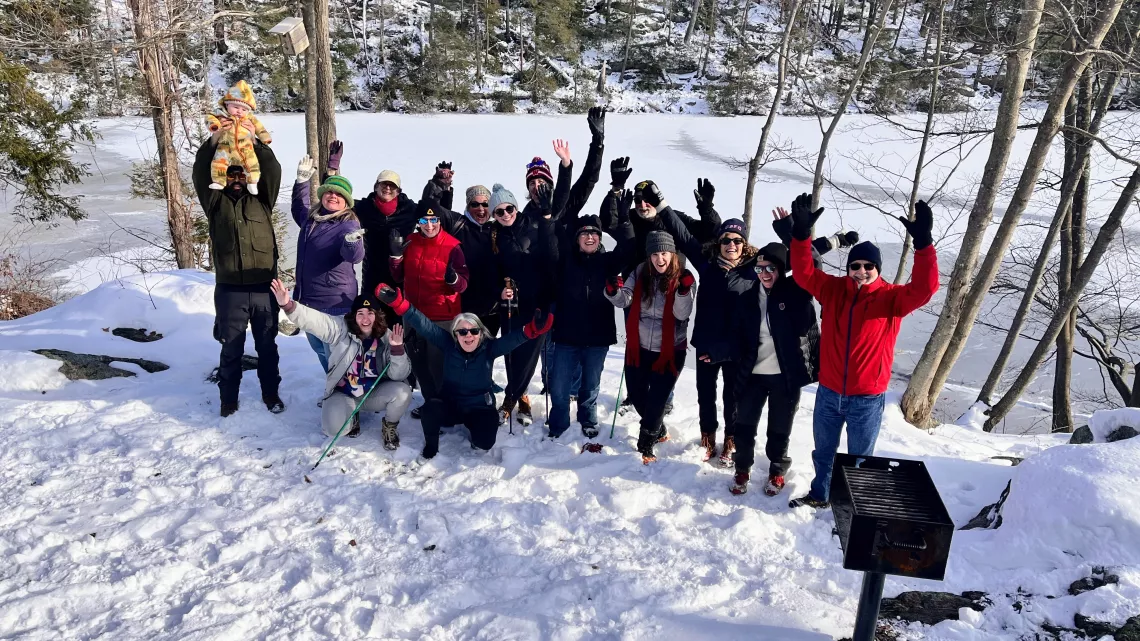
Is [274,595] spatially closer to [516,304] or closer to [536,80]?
[516,304]

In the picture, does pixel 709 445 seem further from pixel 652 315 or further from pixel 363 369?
pixel 363 369

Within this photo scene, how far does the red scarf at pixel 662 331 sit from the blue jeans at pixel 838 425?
916 millimetres

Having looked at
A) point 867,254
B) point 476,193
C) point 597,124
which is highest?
point 597,124

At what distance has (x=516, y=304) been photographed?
15.3 ft

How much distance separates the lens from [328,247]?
15.2 feet

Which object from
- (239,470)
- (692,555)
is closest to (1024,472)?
(692,555)

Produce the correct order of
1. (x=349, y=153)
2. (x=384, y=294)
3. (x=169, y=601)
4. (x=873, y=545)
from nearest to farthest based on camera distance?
(x=873, y=545) < (x=169, y=601) < (x=384, y=294) < (x=349, y=153)

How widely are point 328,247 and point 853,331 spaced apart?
Result: 11.0 feet

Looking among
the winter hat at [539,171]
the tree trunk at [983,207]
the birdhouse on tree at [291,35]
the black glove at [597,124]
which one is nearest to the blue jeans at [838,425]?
the winter hat at [539,171]

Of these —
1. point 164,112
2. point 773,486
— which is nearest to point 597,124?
point 773,486

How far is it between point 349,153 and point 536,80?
48.8 ft

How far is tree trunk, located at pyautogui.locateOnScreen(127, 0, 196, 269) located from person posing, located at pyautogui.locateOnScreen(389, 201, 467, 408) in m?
6.31

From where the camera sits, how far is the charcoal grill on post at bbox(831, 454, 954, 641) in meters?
2.07

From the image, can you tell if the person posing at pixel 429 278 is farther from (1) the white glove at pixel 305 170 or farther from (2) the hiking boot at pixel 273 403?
(2) the hiking boot at pixel 273 403
